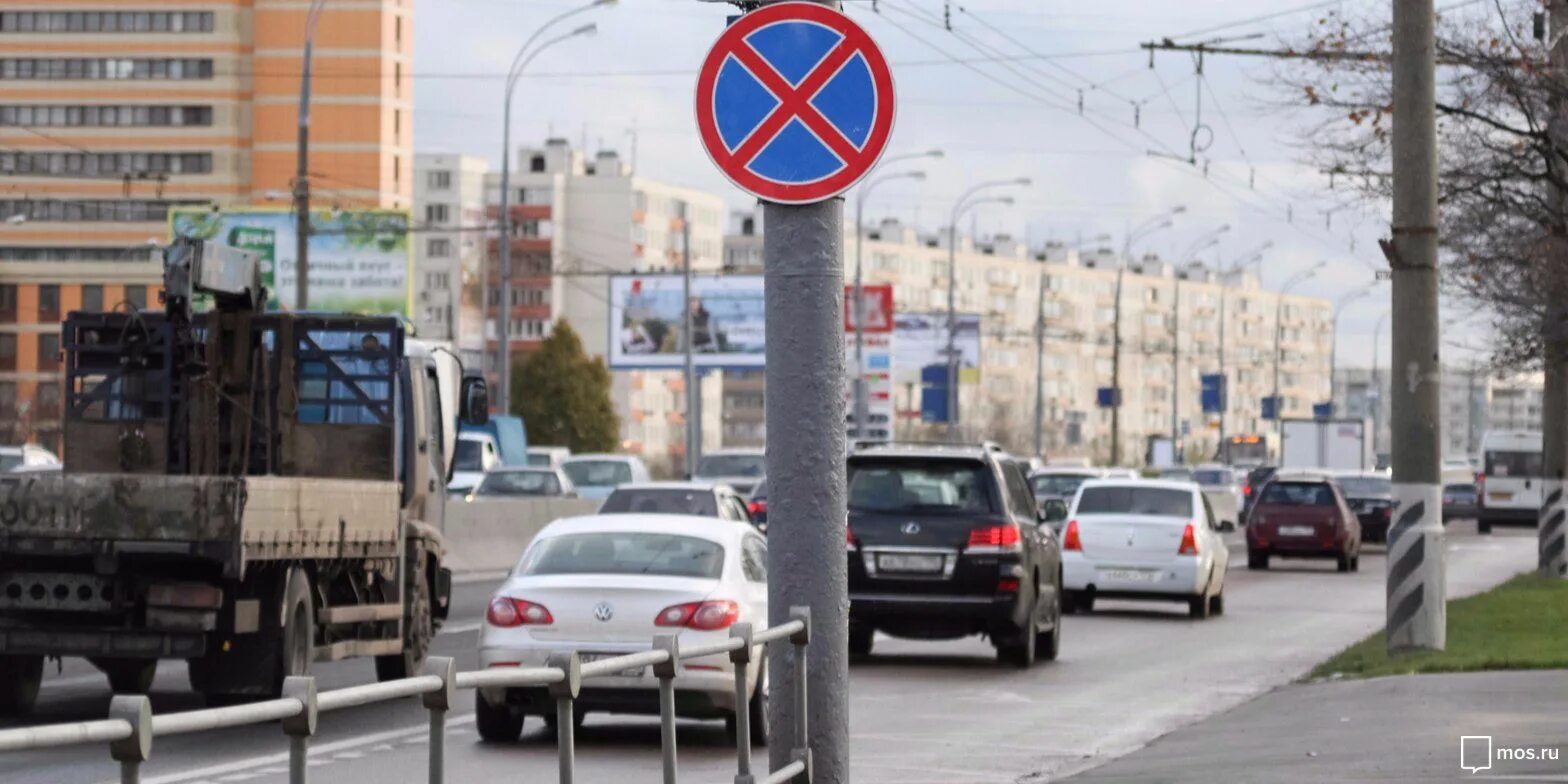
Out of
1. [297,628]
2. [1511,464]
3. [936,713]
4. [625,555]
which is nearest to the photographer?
[625,555]

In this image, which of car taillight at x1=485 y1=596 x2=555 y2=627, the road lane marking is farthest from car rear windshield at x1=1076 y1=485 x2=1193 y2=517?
the road lane marking

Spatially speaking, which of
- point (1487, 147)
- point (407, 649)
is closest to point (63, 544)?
point (407, 649)

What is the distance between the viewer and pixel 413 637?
61.8 ft

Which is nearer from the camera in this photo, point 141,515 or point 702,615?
point 702,615

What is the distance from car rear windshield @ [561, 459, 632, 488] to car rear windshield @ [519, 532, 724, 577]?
38.6 m

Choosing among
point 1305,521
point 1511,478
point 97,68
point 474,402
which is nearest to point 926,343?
point 1511,478

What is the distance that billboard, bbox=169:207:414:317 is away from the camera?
225ft

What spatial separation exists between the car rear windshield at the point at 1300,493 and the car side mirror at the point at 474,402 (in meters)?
24.8

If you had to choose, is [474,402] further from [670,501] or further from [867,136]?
[867,136]

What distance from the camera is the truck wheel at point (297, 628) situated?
15727 mm

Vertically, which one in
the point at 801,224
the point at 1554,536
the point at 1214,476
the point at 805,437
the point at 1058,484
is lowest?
the point at 1214,476

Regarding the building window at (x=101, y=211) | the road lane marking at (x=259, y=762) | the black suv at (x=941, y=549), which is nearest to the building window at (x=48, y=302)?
the building window at (x=101, y=211)

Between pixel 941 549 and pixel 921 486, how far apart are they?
65cm

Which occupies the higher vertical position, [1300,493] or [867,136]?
[867,136]
